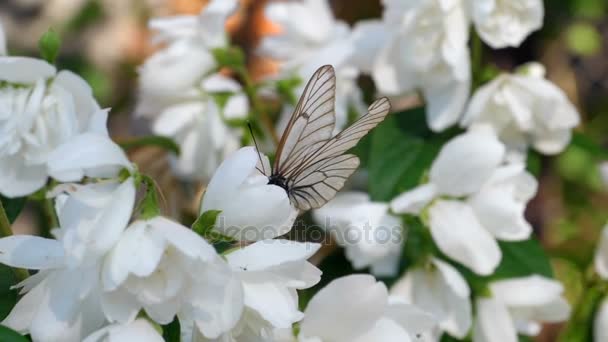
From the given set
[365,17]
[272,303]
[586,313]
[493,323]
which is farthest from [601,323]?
[365,17]

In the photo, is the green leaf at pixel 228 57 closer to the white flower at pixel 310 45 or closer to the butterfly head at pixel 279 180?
the white flower at pixel 310 45

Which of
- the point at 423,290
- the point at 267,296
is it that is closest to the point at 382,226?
the point at 423,290

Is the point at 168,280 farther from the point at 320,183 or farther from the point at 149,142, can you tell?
the point at 149,142

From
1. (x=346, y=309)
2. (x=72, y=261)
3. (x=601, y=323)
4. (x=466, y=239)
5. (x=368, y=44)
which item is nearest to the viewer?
(x=72, y=261)

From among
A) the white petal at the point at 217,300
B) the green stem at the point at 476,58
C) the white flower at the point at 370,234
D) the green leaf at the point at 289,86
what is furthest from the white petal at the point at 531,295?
the white petal at the point at 217,300

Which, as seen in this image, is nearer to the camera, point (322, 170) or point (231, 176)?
point (231, 176)
